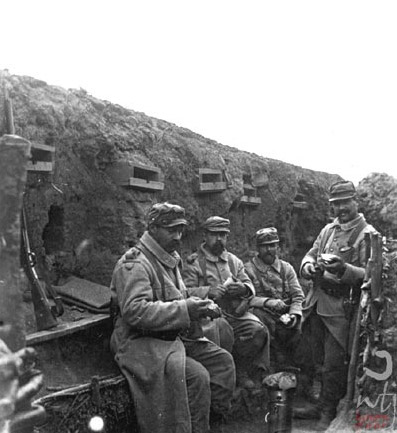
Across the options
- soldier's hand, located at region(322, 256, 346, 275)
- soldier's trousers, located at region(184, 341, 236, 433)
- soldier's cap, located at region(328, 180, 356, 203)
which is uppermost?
soldier's cap, located at region(328, 180, 356, 203)

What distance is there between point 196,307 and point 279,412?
56.3 inches

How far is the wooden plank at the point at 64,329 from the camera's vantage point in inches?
183

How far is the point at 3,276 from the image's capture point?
2.21 metres

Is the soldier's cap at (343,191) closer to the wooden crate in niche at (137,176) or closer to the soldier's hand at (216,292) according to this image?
the soldier's hand at (216,292)

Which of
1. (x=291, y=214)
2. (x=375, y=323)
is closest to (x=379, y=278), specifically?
(x=375, y=323)

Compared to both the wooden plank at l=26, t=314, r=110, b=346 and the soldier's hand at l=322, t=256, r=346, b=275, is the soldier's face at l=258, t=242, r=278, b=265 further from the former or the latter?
the wooden plank at l=26, t=314, r=110, b=346

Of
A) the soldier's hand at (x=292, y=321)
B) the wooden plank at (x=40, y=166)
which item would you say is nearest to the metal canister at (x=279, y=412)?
the soldier's hand at (x=292, y=321)

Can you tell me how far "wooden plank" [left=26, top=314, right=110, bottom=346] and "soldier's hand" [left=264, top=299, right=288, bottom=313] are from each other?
2.08 m

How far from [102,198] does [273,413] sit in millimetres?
2703

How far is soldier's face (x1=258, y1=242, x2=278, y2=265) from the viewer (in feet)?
23.2

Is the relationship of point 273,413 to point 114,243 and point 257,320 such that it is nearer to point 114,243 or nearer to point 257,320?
point 257,320

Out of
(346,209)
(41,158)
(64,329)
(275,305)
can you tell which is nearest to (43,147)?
(41,158)

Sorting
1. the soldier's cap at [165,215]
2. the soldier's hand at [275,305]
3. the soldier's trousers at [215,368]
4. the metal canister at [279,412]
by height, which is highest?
the soldier's cap at [165,215]

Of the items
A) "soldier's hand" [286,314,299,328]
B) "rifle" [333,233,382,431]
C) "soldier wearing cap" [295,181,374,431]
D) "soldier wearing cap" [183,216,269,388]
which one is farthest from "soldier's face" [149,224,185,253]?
"soldier's hand" [286,314,299,328]
